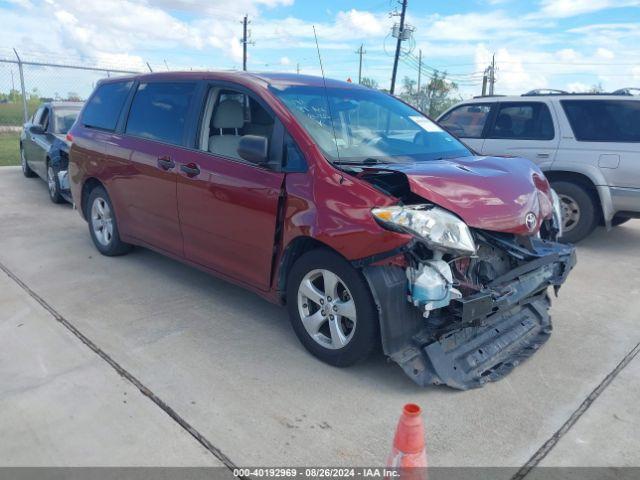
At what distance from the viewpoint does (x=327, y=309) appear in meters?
3.44

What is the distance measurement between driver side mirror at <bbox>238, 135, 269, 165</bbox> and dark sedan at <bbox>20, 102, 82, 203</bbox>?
17.9 feet

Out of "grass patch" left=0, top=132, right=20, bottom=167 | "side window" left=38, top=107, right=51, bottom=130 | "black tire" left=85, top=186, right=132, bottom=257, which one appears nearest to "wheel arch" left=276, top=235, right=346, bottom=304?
"black tire" left=85, top=186, right=132, bottom=257

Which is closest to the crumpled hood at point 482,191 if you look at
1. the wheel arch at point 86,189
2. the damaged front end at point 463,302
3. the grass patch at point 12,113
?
the damaged front end at point 463,302

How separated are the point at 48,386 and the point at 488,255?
9.32 feet

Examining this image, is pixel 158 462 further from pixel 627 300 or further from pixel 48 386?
pixel 627 300

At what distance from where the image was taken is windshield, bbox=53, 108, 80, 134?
348 inches

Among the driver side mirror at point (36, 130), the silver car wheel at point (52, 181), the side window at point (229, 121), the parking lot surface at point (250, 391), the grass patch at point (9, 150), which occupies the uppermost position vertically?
the side window at point (229, 121)

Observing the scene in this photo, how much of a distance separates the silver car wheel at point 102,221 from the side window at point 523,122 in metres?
5.01

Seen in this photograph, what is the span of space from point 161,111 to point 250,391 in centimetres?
275

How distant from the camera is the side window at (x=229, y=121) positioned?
405 centimetres

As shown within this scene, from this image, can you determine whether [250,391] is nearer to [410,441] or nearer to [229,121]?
[410,441]

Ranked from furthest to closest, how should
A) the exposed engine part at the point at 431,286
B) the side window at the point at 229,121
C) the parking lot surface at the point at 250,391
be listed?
1. the side window at the point at 229,121
2. the exposed engine part at the point at 431,286
3. the parking lot surface at the point at 250,391

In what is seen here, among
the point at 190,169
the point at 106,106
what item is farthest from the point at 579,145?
the point at 106,106

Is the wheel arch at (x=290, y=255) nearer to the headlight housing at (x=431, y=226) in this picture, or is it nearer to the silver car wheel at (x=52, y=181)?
the headlight housing at (x=431, y=226)
